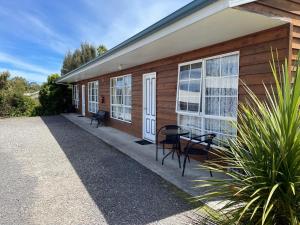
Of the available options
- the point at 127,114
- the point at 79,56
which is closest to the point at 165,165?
the point at 127,114

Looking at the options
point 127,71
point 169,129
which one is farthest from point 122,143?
point 127,71

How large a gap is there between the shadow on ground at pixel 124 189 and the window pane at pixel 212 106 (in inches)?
67.5

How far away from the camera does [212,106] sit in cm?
508

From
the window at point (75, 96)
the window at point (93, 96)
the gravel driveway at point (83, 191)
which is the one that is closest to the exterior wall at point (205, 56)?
the gravel driveway at point (83, 191)

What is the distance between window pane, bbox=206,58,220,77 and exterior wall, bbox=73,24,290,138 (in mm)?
146

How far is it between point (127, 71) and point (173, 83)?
324cm

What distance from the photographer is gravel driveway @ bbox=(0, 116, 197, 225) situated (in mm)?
3160

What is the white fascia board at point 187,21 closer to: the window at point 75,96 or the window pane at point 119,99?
the window pane at point 119,99

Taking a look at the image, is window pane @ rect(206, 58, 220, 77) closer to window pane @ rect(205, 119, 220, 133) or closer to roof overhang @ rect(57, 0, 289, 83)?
roof overhang @ rect(57, 0, 289, 83)

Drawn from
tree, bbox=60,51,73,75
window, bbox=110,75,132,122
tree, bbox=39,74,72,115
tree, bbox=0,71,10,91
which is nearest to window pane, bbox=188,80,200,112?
window, bbox=110,75,132,122

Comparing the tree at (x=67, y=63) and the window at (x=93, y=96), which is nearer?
the window at (x=93, y=96)

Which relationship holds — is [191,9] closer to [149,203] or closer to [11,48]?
[149,203]

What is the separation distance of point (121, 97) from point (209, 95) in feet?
17.9

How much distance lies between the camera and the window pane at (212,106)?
4957 mm
